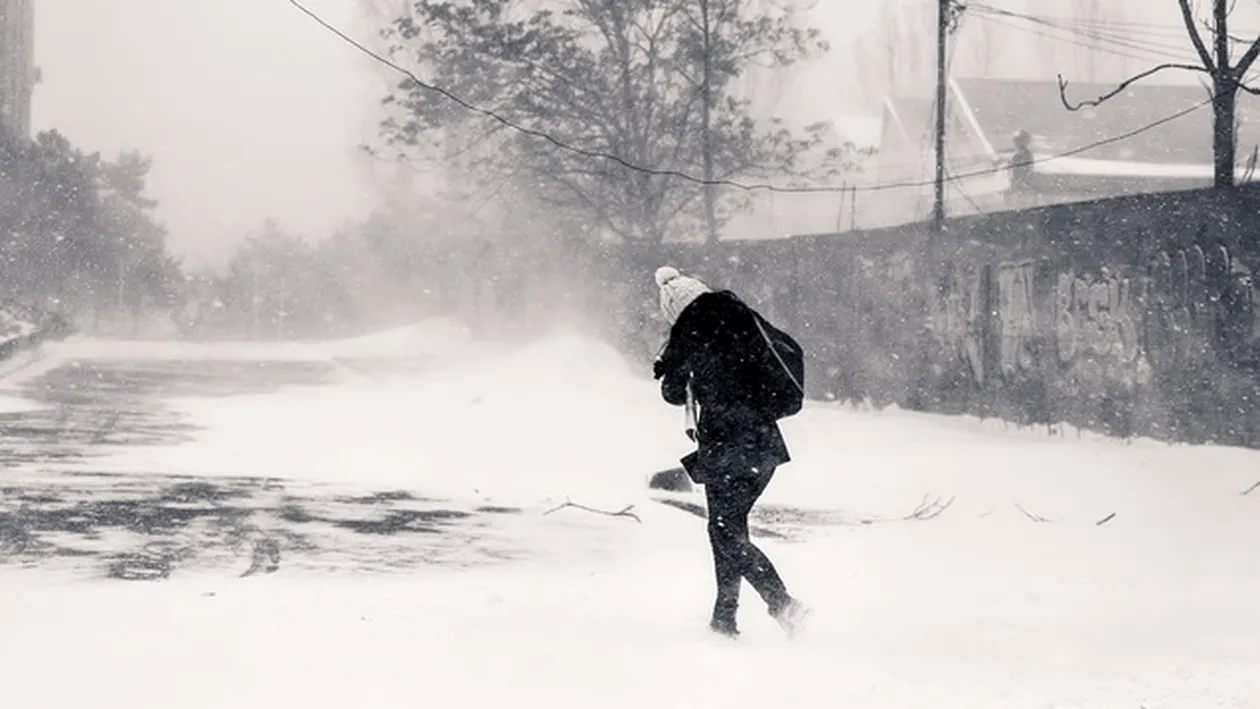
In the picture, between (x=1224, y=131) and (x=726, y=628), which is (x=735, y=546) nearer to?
(x=726, y=628)

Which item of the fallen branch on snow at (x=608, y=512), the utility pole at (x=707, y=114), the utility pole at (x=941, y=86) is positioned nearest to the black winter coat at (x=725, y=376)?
the fallen branch on snow at (x=608, y=512)

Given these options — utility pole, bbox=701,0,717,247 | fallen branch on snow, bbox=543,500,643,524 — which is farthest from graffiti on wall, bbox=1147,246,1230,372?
utility pole, bbox=701,0,717,247

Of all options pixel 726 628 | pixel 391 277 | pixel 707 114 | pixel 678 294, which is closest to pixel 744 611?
pixel 726 628

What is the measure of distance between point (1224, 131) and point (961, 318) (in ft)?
12.8

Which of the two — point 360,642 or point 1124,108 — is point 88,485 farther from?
point 1124,108

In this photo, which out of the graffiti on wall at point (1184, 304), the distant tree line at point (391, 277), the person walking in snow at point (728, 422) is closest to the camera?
the person walking in snow at point (728, 422)

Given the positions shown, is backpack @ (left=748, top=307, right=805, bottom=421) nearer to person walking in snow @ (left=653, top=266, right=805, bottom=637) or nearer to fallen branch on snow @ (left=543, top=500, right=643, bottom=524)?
person walking in snow @ (left=653, top=266, right=805, bottom=637)

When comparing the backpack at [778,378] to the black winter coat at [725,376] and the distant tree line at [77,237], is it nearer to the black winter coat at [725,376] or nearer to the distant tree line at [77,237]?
the black winter coat at [725,376]

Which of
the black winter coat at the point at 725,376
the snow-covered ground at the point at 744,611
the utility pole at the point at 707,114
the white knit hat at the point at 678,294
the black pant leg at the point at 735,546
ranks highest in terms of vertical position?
the utility pole at the point at 707,114

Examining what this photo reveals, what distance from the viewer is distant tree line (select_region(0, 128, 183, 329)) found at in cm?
5009

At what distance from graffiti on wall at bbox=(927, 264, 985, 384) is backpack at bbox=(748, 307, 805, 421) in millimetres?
11839

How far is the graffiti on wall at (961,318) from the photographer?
1828cm

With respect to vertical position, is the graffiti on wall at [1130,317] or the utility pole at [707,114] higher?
the utility pole at [707,114]

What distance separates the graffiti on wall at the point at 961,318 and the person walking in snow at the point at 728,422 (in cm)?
1192
